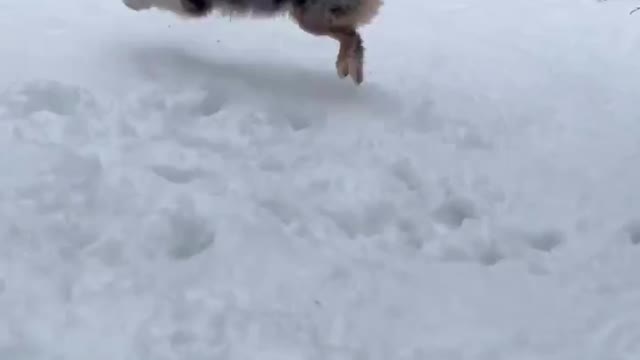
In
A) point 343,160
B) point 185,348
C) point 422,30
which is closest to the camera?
point 185,348

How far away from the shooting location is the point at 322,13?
6828mm

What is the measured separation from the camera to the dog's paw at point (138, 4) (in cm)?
728

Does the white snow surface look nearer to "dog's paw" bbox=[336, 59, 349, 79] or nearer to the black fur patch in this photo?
"dog's paw" bbox=[336, 59, 349, 79]

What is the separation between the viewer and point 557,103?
7098 mm

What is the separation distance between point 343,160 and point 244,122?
2.28 feet

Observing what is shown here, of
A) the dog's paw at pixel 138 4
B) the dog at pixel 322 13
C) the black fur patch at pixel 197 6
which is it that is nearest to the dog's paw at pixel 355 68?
the dog at pixel 322 13

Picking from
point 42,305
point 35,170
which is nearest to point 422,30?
point 35,170

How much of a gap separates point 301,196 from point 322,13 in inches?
68.4

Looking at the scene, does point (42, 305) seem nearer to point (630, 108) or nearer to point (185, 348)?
point (185, 348)

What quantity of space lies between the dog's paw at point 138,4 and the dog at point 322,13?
0.07 meters

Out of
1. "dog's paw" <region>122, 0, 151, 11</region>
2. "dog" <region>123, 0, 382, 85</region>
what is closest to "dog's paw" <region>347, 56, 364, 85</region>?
"dog" <region>123, 0, 382, 85</region>

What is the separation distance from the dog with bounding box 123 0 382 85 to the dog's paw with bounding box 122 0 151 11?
2.8 inches

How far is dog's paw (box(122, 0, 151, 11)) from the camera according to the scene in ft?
23.9

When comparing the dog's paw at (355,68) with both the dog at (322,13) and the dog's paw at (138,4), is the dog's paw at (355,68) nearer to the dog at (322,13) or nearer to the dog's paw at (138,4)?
the dog at (322,13)
